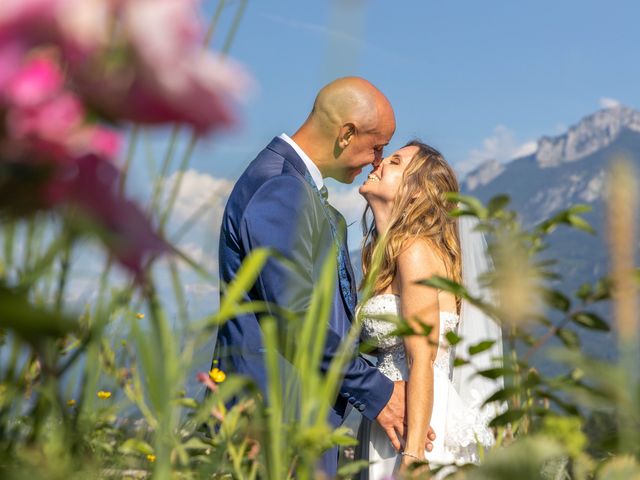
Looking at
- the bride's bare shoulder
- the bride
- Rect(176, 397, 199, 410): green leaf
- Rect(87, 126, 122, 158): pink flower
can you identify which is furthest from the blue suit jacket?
Rect(87, 126, 122, 158): pink flower

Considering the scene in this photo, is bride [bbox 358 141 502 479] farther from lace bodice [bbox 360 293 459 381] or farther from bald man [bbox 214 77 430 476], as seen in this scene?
bald man [bbox 214 77 430 476]

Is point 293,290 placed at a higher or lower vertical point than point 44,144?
higher

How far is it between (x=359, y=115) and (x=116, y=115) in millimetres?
4080

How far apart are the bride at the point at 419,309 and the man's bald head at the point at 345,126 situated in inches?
10.3

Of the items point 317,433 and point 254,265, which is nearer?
point 254,265

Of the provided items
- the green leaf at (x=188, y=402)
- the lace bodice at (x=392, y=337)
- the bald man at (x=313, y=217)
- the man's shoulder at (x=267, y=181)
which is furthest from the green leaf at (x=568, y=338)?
the lace bodice at (x=392, y=337)

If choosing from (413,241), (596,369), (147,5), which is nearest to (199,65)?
(147,5)

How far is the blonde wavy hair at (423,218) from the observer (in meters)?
4.31

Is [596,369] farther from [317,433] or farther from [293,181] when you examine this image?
[293,181]

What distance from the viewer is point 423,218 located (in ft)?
14.5

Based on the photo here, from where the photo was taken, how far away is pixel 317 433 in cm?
127

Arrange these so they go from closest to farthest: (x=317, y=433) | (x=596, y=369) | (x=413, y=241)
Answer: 1. (x=596, y=369)
2. (x=317, y=433)
3. (x=413, y=241)

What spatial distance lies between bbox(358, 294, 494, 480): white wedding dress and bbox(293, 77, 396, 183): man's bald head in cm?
82

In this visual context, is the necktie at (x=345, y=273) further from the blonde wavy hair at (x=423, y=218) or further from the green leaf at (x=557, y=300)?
the green leaf at (x=557, y=300)
